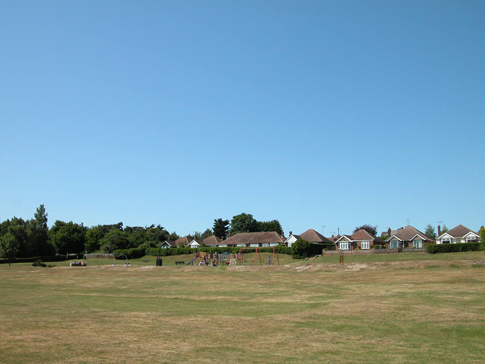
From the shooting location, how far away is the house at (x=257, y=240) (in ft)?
424

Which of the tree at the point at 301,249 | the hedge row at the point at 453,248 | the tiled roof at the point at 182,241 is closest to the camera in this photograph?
the hedge row at the point at 453,248

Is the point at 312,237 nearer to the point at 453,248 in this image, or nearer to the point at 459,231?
the point at 459,231

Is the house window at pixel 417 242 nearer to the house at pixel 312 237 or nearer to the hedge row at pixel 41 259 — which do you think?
the house at pixel 312 237

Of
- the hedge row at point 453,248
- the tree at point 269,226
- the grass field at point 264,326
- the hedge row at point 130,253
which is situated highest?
the tree at point 269,226

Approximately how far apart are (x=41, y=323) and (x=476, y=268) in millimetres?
45309

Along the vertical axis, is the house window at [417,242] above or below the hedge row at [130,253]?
above

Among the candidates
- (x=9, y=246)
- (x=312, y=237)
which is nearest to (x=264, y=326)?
(x=9, y=246)

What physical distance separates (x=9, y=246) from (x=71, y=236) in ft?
141

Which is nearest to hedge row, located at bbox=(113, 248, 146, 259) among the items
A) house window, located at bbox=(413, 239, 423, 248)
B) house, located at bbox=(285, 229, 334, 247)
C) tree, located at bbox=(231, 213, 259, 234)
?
house, located at bbox=(285, 229, 334, 247)

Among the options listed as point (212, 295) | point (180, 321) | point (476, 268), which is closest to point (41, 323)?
point (180, 321)

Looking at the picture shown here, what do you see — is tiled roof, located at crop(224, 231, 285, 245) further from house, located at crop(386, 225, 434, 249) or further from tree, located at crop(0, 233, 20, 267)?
tree, located at crop(0, 233, 20, 267)

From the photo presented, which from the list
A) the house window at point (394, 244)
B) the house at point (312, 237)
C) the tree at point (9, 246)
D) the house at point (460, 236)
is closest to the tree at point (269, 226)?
the house at point (312, 237)

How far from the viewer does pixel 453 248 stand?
2862 inches

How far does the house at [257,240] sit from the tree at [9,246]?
58.0 metres
